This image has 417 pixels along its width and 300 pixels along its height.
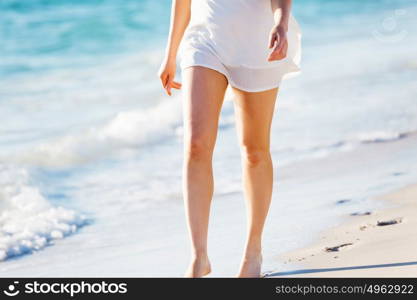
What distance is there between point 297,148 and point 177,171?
1.02 meters

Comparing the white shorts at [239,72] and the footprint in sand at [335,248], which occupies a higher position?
the white shorts at [239,72]

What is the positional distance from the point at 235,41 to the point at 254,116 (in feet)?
1.15

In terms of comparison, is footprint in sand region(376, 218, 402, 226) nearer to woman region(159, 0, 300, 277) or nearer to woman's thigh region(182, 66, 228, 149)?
woman region(159, 0, 300, 277)

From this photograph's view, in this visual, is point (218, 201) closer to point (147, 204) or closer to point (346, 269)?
A: point (147, 204)

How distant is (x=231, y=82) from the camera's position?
412cm

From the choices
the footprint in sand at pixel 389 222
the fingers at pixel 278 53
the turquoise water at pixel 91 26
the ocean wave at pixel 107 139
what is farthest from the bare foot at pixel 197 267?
the turquoise water at pixel 91 26

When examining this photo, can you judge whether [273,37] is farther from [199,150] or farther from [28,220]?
[28,220]

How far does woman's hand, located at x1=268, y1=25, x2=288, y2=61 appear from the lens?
396 centimetres

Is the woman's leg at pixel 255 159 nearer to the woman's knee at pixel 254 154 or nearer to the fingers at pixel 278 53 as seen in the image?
the woman's knee at pixel 254 154

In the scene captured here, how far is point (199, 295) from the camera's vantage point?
386 cm

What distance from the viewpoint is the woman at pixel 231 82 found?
4.00 m

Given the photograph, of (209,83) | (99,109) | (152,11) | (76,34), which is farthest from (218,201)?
(152,11)

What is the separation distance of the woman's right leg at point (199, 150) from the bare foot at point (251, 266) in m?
0.31

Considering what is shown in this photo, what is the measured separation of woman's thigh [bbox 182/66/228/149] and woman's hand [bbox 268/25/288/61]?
0.89 feet
